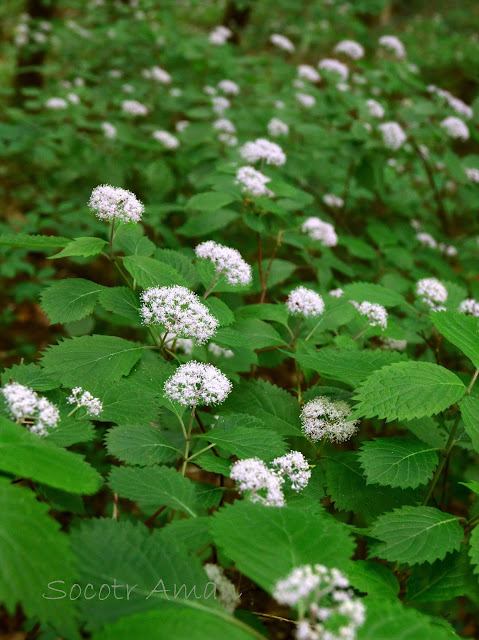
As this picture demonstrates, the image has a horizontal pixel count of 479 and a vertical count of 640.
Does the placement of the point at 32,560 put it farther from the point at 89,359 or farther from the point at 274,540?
the point at 89,359

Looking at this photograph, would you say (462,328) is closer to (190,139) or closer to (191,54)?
(190,139)

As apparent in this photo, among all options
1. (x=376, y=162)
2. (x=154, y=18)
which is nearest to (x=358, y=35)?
(x=154, y=18)

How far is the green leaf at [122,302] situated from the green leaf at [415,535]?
1.13 meters

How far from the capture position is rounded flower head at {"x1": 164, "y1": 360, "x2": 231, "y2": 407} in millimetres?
1590

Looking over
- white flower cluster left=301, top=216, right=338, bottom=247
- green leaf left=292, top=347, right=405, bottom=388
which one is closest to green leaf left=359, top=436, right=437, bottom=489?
green leaf left=292, top=347, right=405, bottom=388

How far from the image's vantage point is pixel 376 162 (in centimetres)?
438

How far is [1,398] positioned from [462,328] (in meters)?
1.62

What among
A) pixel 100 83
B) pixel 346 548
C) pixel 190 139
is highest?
pixel 346 548

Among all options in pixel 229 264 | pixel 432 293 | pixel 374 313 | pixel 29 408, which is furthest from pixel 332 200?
pixel 29 408

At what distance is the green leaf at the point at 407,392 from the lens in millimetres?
1609

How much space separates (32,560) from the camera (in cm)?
102

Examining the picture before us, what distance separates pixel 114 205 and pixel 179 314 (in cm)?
51

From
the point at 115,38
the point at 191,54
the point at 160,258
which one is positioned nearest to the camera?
the point at 160,258

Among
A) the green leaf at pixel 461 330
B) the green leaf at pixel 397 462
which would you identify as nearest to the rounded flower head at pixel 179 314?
the green leaf at pixel 397 462
